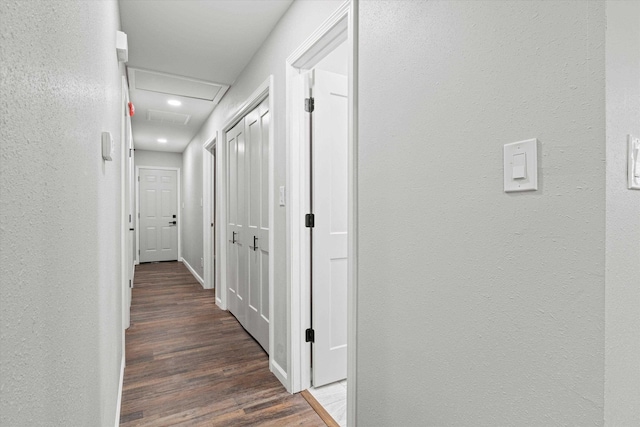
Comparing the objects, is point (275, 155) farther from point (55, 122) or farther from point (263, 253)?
point (55, 122)

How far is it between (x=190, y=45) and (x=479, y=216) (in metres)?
2.62

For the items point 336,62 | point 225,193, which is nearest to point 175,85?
point 225,193

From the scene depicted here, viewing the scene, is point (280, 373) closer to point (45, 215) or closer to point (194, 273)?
point (45, 215)

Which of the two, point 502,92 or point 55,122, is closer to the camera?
point 55,122

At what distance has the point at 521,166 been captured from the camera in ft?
2.78

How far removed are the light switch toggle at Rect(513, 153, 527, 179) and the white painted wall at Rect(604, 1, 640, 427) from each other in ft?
Answer: 0.52

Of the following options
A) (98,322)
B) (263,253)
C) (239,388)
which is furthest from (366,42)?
(239,388)

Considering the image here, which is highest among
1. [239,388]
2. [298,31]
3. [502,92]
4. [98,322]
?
[298,31]

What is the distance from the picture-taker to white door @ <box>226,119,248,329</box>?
3.31 metres

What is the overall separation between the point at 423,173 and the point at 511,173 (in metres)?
0.32

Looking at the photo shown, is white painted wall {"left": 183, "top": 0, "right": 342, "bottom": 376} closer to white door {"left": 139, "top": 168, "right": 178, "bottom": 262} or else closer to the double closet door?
the double closet door

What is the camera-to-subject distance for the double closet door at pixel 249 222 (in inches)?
108

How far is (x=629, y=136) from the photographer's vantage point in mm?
763

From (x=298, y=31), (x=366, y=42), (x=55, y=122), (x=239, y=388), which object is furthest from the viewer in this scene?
(x=239, y=388)
